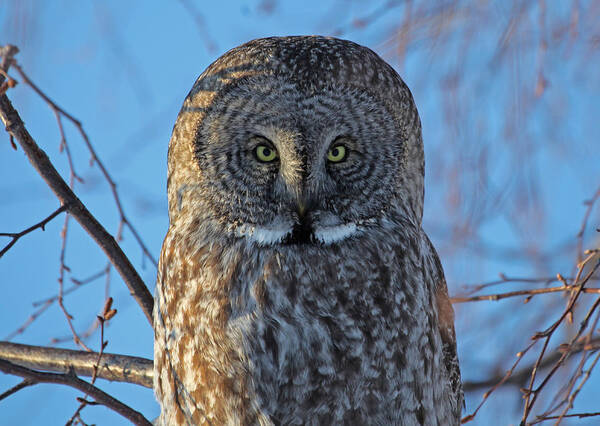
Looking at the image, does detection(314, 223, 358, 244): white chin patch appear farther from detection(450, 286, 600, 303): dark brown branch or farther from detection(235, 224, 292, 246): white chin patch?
detection(450, 286, 600, 303): dark brown branch

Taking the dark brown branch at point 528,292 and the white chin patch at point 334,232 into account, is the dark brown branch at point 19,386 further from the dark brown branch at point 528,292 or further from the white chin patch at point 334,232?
the dark brown branch at point 528,292

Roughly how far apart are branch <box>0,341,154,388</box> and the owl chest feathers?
0.36 meters

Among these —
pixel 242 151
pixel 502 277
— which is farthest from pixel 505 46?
pixel 242 151

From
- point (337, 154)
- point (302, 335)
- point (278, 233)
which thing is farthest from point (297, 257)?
point (337, 154)

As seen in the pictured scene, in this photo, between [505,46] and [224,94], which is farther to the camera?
[505,46]

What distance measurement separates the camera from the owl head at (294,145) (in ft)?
9.02

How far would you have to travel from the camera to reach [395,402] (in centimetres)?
277

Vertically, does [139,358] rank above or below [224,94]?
below

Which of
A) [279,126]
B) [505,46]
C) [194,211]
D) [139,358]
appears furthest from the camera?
[505,46]

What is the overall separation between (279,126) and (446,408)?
128 centimetres

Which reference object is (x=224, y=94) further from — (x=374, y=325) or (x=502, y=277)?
(x=502, y=277)

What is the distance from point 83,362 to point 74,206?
29.9 inches

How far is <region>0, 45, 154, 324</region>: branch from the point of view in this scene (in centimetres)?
260

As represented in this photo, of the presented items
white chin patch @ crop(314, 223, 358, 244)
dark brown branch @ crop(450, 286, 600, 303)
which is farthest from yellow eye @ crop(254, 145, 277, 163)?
dark brown branch @ crop(450, 286, 600, 303)
